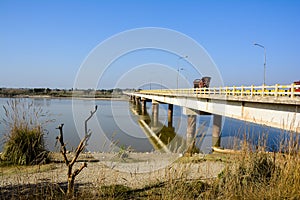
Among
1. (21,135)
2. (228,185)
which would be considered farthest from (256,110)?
(21,135)

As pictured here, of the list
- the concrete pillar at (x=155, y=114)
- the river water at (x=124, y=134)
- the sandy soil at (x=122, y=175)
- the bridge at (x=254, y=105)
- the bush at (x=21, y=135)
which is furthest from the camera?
the concrete pillar at (x=155, y=114)

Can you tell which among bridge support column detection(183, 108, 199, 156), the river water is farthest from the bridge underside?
bridge support column detection(183, 108, 199, 156)

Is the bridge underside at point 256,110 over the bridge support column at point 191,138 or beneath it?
over

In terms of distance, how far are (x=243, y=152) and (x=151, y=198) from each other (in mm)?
1794

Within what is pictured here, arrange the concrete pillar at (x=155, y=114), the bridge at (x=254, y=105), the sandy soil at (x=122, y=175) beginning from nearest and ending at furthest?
the sandy soil at (x=122, y=175), the bridge at (x=254, y=105), the concrete pillar at (x=155, y=114)

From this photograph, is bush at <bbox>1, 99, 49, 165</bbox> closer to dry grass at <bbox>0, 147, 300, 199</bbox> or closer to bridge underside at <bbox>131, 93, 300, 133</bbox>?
dry grass at <bbox>0, 147, 300, 199</bbox>

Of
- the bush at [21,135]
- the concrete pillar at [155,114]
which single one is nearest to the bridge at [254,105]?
the bush at [21,135]

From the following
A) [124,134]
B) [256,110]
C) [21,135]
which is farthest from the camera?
[124,134]

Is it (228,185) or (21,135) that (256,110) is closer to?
(228,185)

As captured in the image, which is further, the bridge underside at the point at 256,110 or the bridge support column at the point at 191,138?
the bridge underside at the point at 256,110

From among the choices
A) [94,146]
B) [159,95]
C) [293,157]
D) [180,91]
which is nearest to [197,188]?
[293,157]

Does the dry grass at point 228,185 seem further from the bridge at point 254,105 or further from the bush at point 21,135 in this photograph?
the bush at point 21,135

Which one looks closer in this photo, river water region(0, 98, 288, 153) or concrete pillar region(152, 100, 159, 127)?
river water region(0, 98, 288, 153)

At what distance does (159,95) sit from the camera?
3888 cm
